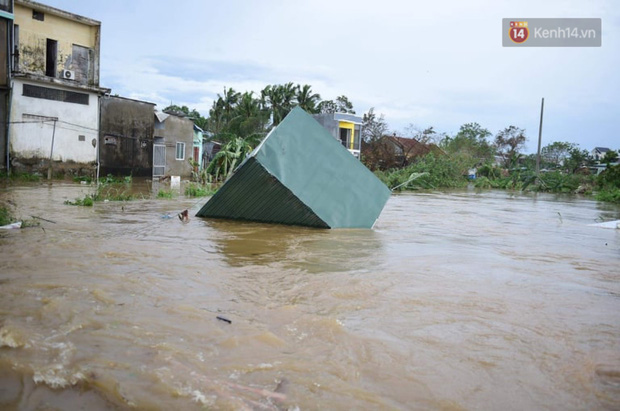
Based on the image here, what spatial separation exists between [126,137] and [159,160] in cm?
278

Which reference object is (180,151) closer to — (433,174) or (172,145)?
(172,145)

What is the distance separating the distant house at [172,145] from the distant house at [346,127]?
40.8 ft

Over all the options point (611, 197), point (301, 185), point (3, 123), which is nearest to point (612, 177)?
point (611, 197)

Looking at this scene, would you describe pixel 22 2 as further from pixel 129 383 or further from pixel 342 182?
pixel 129 383

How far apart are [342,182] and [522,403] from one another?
5.05 meters

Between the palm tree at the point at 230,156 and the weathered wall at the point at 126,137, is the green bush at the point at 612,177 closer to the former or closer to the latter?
the palm tree at the point at 230,156

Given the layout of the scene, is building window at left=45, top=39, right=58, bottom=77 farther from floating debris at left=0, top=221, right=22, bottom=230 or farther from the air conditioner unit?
Result: floating debris at left=0, top=221, right=22, bottom=230

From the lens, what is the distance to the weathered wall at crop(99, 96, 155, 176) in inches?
804

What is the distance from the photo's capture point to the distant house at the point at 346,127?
35125mm

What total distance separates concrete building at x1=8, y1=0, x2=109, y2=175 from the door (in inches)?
155

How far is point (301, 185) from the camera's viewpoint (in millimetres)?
6527

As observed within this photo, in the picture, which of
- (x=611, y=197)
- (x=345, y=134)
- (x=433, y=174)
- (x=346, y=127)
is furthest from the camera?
(x=345, y=134)

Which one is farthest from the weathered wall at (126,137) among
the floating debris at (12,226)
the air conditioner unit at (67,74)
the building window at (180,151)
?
the floating debris at (12,226)

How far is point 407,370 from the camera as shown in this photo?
94.5 inches
